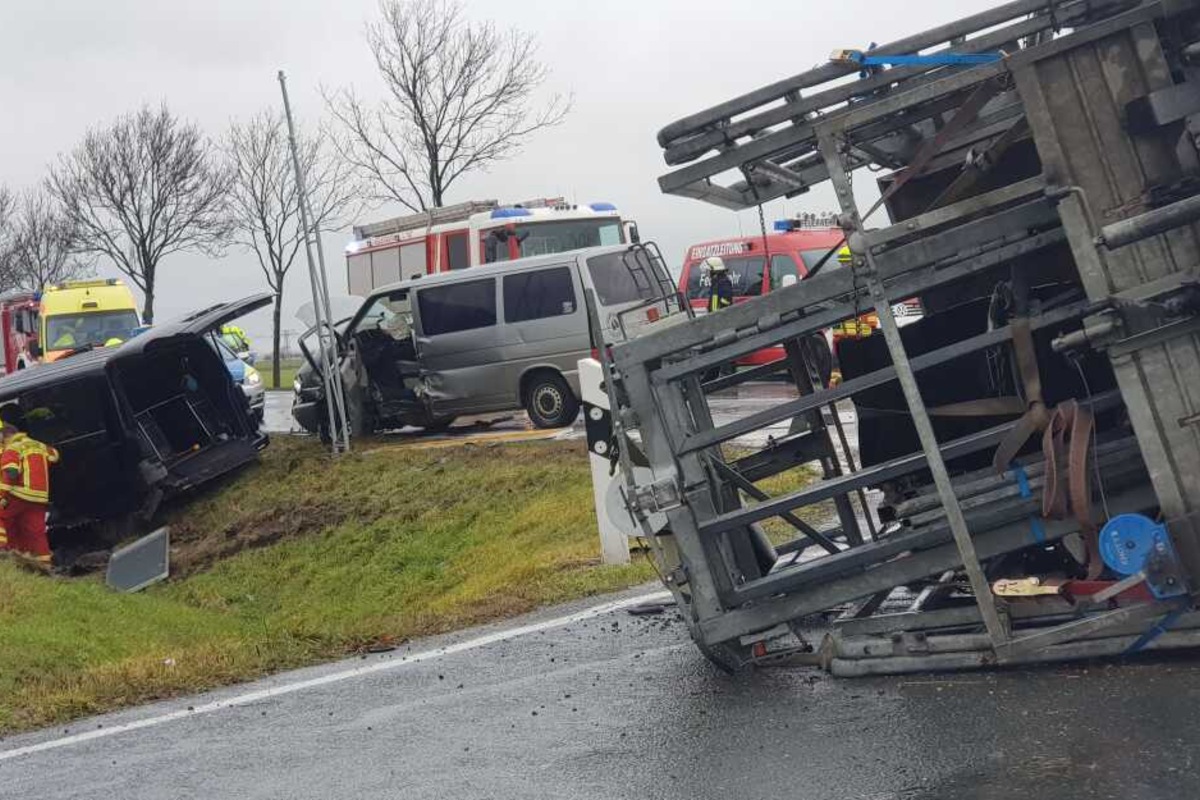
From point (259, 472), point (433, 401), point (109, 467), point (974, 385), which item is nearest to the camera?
point (974, 385)

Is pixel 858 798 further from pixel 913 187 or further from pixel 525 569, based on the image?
pixel 525 569

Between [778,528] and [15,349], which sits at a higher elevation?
[15,349]

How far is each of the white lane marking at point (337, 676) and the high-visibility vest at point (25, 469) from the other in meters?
7.96

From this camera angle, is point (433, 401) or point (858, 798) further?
point (433, 401)

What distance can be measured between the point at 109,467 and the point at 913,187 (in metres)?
11.0

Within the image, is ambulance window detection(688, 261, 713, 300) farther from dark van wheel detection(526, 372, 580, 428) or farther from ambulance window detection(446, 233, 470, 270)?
ambulance window detection(446, 233, 470, 270)

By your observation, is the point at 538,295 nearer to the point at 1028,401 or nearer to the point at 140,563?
the point at 140,563

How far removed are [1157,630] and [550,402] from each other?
12791 millimetres

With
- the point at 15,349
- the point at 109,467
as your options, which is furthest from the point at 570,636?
the point at 15,349

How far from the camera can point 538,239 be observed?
2275cm

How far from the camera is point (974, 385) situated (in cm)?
605

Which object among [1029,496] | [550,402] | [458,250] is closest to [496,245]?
[458,250]

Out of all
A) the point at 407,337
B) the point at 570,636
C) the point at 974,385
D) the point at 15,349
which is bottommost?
the point at 570,636

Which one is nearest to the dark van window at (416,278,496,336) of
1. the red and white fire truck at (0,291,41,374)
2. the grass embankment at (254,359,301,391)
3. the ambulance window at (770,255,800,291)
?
the ambulance window at (770,255,800,291)
